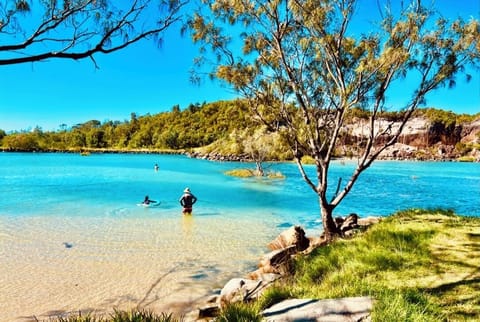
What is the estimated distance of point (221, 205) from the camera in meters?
22.5

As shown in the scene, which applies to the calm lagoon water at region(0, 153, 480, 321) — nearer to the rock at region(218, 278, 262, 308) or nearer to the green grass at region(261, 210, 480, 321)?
the rock at region(218, 278, 262, 308)

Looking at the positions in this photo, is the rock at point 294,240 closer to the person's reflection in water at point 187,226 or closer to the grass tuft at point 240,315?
the person's reflection in water at point 187,226

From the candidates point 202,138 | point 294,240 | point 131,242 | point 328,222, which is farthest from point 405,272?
point 202,138

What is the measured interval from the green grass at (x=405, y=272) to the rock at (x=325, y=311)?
18 cm

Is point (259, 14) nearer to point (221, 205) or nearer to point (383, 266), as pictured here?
point (383, 266)

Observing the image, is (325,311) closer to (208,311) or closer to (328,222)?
(208,311)

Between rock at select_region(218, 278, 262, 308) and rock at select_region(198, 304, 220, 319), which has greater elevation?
rock at select_region(218, 278, 262, 308)

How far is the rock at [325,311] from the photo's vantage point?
13.5ft

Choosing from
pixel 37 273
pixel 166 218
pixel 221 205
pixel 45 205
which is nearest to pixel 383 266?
pixel 37 273

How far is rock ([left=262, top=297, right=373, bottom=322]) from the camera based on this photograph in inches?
162

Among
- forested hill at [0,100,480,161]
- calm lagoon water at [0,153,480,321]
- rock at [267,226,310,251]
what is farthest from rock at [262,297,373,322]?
forested hill at [0,100,480,161]

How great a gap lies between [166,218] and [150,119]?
574ft

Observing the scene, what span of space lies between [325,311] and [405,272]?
2.82 meters

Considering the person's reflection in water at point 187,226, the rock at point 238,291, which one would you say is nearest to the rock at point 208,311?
the rock at point 238,291
